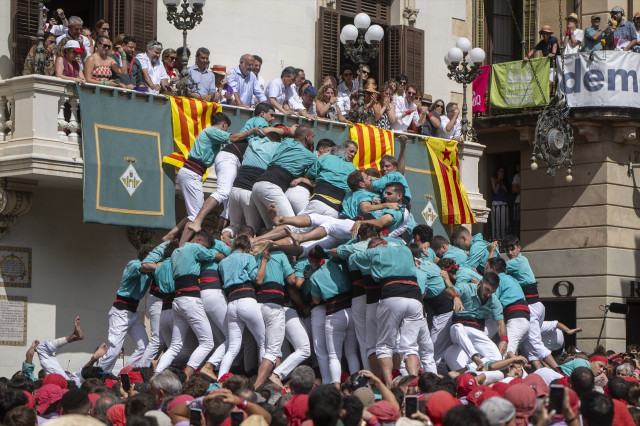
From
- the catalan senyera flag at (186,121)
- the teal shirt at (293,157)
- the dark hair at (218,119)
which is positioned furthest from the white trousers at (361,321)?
the catalan senyera flag at (186,121)

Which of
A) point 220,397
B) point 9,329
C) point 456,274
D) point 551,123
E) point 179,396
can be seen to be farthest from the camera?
point 551,123

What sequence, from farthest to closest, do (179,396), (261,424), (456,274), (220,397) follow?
(456,274), (179,396), (220,397), (261,424)

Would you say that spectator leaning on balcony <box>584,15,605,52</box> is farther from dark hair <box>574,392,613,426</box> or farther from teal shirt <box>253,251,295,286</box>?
dark hair <box>574,392,613,426</box>

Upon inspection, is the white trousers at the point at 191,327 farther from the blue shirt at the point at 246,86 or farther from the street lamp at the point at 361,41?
the street lamp at the point at 361,41

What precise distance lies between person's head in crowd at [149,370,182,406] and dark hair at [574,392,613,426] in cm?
384

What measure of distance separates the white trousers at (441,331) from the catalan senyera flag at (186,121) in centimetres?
458

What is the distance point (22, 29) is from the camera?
1986 cm

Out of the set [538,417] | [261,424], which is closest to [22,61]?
[261,424]

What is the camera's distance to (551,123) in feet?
86.2

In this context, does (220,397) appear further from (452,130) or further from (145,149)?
(452,130)

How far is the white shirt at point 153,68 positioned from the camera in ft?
66.6

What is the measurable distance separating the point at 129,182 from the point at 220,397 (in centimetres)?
967

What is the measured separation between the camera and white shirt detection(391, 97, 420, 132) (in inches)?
912

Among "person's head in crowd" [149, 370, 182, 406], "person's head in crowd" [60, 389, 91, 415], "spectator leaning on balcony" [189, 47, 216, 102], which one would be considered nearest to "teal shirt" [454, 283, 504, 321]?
"person's head in crowd" [149, 370, 182, 406]
